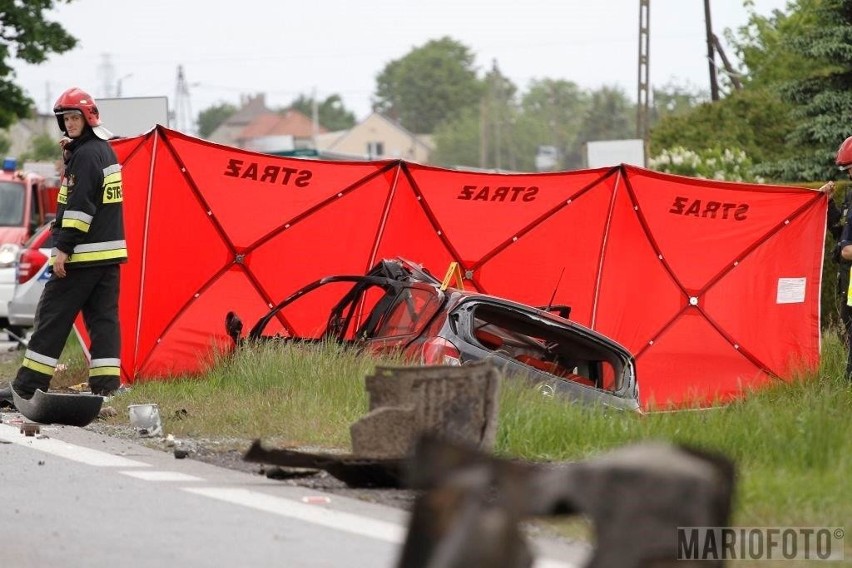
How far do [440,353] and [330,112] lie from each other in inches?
6680

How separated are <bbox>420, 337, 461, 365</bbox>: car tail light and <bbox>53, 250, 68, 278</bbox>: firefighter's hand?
249 centimetres

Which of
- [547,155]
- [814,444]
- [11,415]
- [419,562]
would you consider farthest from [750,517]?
[547,155]

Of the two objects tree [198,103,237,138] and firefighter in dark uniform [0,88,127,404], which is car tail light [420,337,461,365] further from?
tree [198,103,237,138]

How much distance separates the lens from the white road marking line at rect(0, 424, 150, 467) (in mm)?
8459

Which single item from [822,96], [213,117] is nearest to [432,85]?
[213,117]

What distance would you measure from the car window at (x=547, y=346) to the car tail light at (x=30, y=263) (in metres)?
8.24

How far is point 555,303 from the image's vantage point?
1617cm

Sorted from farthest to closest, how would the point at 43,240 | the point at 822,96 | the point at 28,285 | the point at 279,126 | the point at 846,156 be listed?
the point at 279,126 → the point at 822,96 → the point at 43,240 → the point at 28,285 → the point at 846,156

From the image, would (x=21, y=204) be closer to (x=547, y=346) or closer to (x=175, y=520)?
(x=547, y=346)

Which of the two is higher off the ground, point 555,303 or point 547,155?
point 547,155

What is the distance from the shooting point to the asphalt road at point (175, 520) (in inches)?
233

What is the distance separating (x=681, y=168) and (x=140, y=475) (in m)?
24.4

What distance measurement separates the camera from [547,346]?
38.8 ft

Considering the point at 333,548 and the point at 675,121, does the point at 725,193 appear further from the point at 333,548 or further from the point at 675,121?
the point at 675,121
